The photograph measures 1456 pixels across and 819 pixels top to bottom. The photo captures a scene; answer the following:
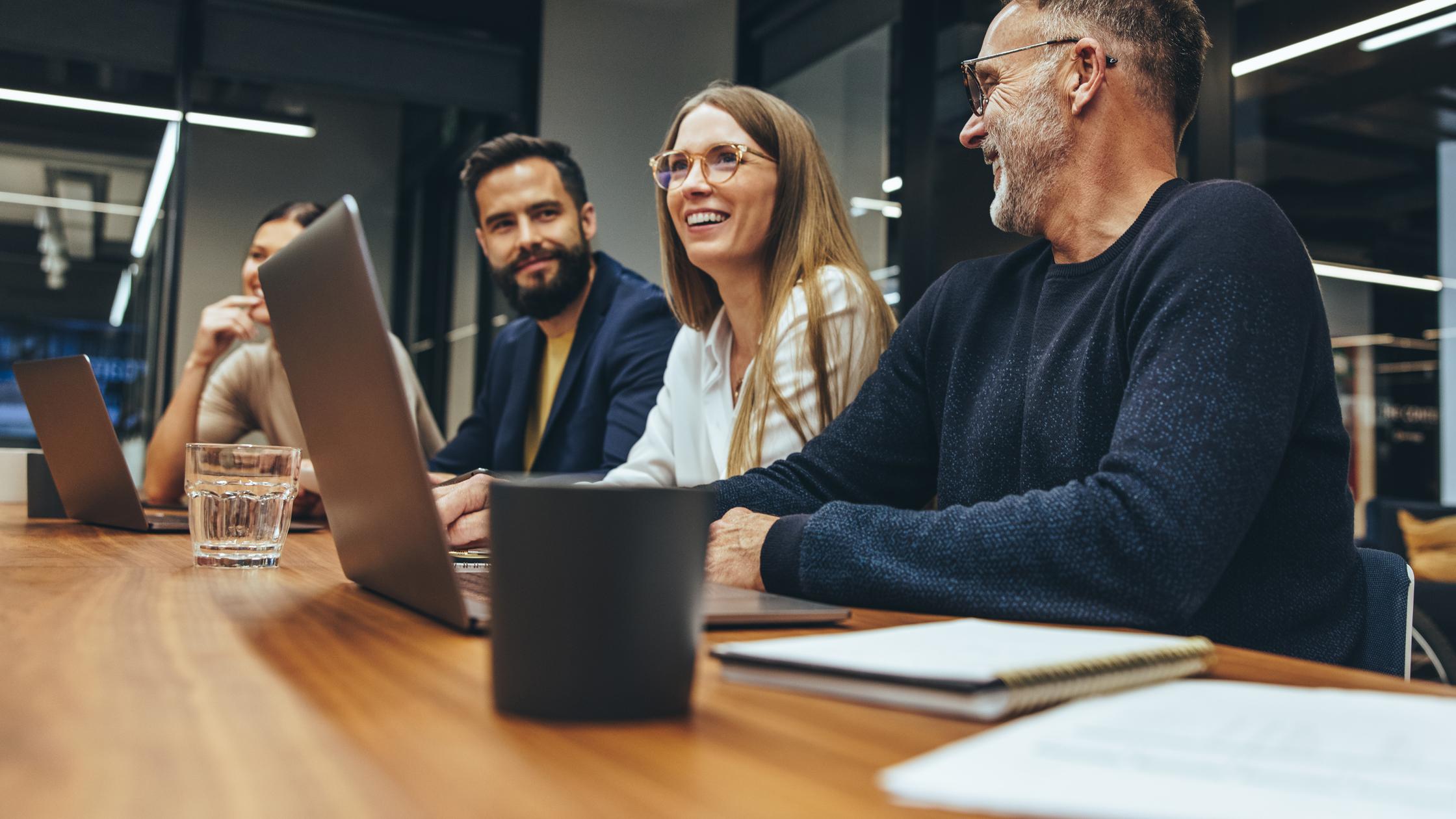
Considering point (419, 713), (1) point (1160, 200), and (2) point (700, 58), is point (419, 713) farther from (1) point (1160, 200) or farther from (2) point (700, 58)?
(2) point (700, 58)

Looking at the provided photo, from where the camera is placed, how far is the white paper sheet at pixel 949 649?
46 centimetres

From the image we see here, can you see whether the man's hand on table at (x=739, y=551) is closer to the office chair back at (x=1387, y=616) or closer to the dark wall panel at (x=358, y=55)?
the office chair back at (x=1387, y=616)

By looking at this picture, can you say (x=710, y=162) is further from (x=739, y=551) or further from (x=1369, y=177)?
(x=1369, y=177)

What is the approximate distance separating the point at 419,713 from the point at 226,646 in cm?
20

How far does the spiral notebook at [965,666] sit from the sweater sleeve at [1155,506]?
0.20 m

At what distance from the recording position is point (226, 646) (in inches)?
22.9

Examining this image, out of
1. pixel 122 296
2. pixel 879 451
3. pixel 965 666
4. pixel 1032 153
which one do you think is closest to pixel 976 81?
pixel 1032 153

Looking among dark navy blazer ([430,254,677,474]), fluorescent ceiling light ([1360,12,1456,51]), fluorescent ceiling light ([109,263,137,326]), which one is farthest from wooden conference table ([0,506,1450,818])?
fluorescent ceiling light ([109,263,137,326])

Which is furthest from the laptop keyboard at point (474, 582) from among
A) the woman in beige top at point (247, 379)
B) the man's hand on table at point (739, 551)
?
the woman in beige top at point (247, 379)

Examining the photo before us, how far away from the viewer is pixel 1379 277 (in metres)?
4.97

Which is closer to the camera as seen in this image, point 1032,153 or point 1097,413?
point 1097,413

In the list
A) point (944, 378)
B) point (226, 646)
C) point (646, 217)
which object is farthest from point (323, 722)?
→ point (646, 217)

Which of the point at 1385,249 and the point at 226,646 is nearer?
the point at 226,646

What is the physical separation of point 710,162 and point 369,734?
5.31 ft
